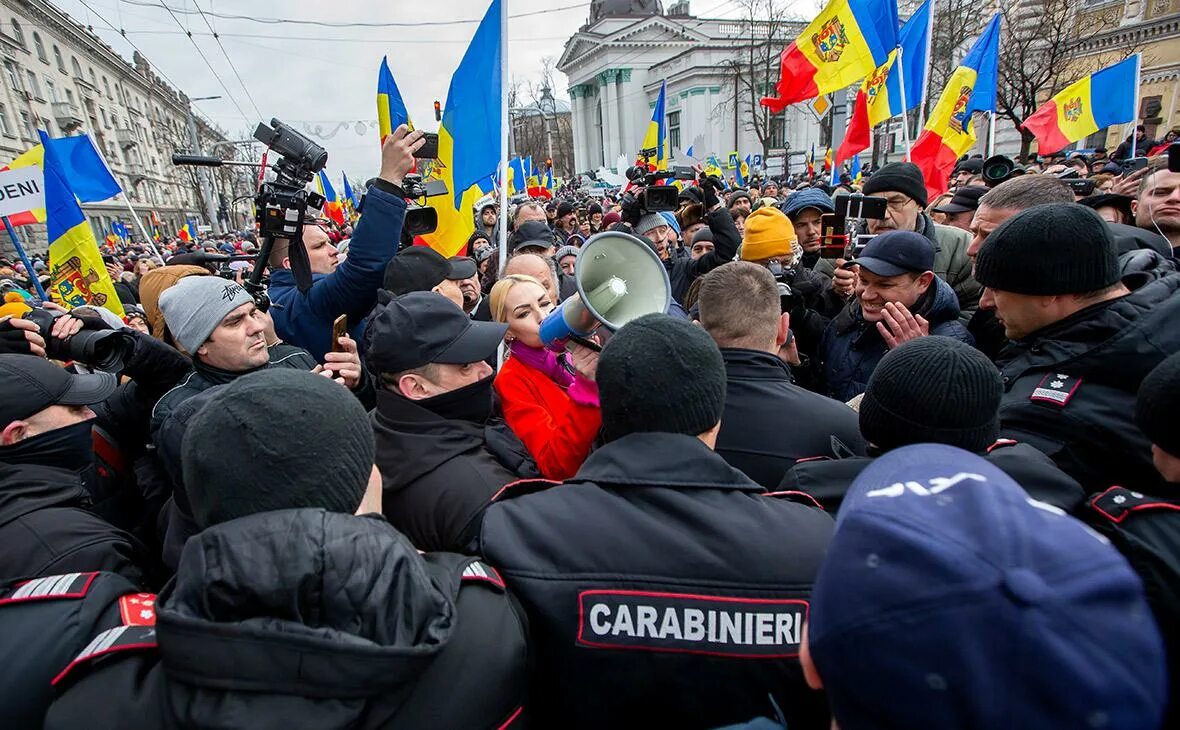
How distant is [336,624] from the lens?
94cm

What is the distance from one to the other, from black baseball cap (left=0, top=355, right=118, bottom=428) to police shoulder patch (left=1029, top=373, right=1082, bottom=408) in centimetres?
330

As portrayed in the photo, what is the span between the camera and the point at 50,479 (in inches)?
72.3

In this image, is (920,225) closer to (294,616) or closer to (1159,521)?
(1159,521)

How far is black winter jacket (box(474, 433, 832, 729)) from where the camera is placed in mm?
1260

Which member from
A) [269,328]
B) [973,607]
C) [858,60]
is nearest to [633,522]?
[973,607]

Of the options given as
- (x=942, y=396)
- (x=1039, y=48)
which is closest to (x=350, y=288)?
(x=942, y=396)

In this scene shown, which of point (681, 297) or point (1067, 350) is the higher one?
point (1067, 350)

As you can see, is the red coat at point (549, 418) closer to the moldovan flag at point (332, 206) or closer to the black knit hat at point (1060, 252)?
the black knit hat at point (1060, 252)

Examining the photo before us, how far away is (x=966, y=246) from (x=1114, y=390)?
8.09 ft

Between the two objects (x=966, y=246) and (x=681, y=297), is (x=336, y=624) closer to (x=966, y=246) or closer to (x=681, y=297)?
→ (x=966, y=246)

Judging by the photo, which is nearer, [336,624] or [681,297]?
[336,624]

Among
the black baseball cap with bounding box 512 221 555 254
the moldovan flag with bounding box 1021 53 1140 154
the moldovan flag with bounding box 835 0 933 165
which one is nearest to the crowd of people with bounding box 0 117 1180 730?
the black baseball cap with bounding box 512 221 555 254

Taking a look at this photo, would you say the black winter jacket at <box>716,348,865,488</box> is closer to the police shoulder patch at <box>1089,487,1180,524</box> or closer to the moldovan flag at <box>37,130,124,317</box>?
the police shoulder patch at <box>1089,487,1180,524</box>

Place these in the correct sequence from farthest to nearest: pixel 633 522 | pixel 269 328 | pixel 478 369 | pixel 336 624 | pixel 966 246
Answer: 1. pixel 966 246
2. pixel 269 328
3. pixel 478 369
4. pixel 633 522
5. pixel 336 624
